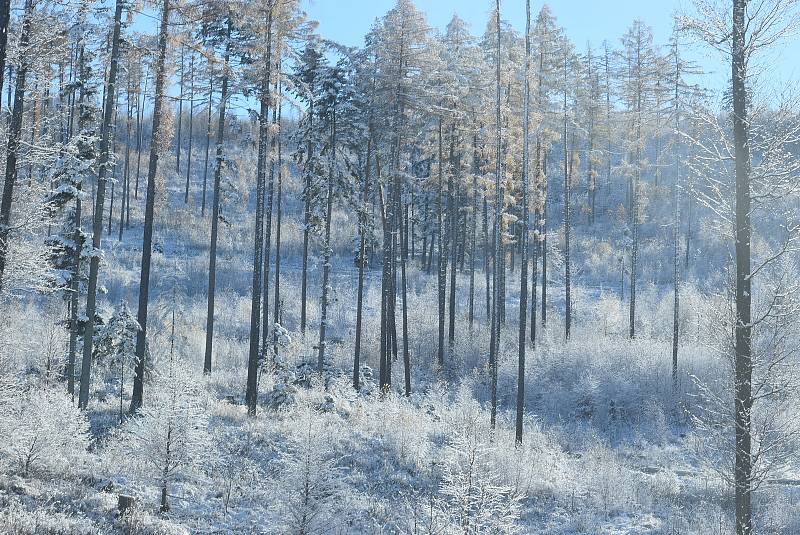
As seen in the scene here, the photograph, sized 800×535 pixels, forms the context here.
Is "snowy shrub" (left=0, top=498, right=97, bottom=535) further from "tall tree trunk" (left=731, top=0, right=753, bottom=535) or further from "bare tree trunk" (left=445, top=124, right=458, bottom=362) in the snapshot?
"bare tree trunk" (left=445, top=124, right=458, bottom=362)

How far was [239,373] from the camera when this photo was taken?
24.8m

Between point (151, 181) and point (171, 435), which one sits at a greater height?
point (151, 181)

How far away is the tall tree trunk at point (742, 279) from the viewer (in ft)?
29.2

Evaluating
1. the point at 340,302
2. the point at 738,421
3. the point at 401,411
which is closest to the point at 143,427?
the point at 401,411

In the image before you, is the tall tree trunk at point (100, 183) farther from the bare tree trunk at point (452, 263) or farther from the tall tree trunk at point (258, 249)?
the bare tree trunk at point (452, 263)

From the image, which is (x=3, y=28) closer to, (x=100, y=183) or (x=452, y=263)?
(x=100, y=183)

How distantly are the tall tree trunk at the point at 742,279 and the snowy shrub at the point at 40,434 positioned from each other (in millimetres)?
12737

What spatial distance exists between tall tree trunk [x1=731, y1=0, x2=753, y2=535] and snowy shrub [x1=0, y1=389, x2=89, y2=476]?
41.8ft

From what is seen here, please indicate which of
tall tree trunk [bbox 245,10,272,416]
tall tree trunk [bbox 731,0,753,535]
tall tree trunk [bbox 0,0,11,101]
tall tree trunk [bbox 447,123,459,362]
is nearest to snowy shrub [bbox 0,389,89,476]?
tall tree trunk [bbox 245,10,272,416]

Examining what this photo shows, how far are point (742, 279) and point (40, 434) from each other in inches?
529

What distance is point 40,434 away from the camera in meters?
11.5

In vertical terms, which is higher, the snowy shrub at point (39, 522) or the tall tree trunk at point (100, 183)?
the tall tree trunk at point (100, 183)

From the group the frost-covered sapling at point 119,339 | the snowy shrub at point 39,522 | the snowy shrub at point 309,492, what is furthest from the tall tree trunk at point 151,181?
the snowy shrub at point 309,492

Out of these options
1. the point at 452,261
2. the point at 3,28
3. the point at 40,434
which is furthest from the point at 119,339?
the point at 452,261
